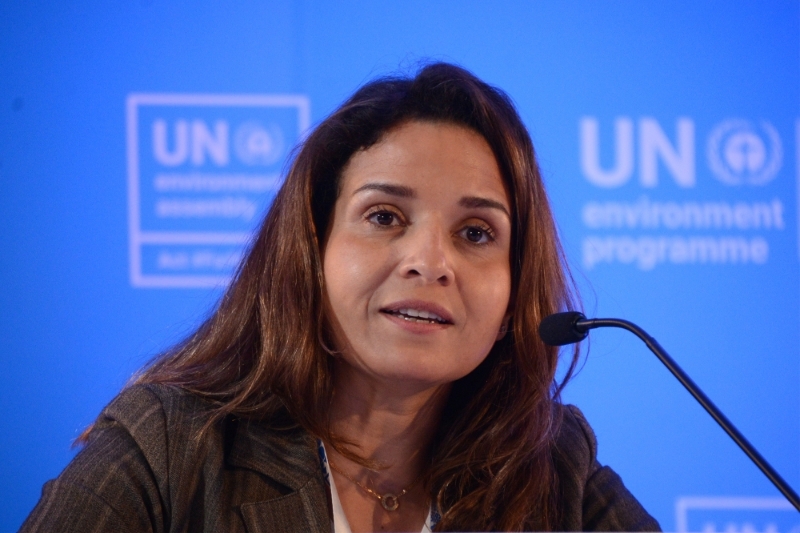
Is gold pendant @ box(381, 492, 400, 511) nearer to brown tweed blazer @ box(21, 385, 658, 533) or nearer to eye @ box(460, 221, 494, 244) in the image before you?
brown tweed blazer @ box(21, 385, 658, 533)

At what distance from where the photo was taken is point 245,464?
162cm

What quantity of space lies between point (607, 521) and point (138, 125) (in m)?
1.91

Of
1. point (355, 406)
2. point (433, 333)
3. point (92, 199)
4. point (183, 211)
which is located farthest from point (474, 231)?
point (92, 199)

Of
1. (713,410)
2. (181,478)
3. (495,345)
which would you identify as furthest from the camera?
(495,345)

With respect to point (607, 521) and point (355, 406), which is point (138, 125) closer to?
point (355, 406)

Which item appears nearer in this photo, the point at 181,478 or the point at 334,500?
the point at 181,478

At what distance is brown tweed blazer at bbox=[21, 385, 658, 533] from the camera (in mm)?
1450

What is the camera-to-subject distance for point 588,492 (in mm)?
1827

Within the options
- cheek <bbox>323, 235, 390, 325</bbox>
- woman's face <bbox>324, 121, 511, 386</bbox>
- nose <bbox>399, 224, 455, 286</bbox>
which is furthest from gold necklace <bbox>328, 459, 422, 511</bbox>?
nose <bbox>399, 224, 455, 286</bbox>

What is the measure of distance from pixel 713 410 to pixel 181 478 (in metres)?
0.91

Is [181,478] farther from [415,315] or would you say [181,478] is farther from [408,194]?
[408,194]

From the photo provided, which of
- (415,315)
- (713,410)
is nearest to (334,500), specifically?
(415,315)

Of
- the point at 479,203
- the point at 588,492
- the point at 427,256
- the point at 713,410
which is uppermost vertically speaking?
the point at 479,203

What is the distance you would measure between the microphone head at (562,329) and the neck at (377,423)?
43 cm
